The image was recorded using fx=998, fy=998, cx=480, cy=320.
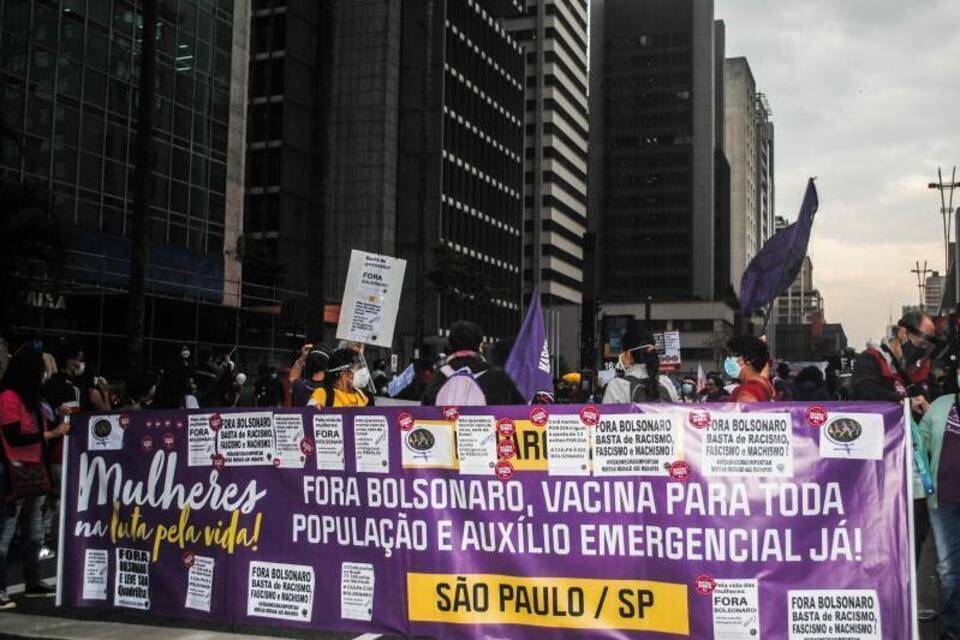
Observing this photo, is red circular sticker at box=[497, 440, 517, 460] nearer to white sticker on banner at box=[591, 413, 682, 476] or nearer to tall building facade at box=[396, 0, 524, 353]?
white sticker on banner at box=[591, 413, 682, 476]

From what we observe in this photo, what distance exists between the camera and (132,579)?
6562 mm

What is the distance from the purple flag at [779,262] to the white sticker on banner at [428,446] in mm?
4754

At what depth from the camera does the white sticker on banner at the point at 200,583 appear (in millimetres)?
6293

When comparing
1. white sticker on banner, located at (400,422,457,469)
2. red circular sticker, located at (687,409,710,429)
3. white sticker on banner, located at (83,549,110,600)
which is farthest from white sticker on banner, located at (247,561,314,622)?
red circular sticker, located at (687,409,710,429)

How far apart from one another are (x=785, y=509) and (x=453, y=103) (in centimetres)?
8272

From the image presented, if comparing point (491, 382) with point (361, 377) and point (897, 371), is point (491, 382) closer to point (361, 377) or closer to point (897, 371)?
point (897, 371)

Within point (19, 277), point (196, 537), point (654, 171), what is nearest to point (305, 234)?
point (19, 277)

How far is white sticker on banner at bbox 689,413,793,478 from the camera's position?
207 inches

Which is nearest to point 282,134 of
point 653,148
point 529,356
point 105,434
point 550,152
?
point 550,152

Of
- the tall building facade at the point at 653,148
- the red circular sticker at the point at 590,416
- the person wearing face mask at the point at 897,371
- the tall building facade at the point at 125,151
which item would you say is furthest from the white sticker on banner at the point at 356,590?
the tall building facade at the point at 653,148

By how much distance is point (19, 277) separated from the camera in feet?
67.8

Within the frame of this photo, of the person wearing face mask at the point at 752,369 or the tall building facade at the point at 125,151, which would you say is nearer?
the person wearing face mask at the point at 752,369

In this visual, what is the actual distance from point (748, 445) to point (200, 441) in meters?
3.46

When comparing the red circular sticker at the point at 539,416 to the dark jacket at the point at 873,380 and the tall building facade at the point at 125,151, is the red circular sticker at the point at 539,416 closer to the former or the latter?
the dark jacket at the point at 873,380
